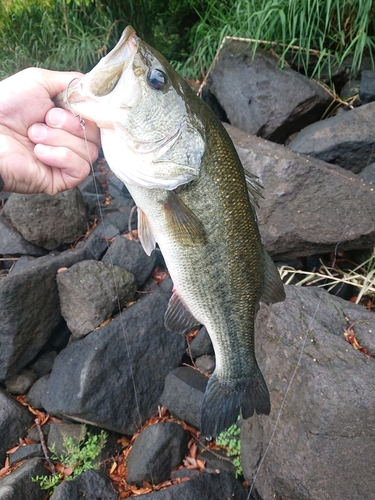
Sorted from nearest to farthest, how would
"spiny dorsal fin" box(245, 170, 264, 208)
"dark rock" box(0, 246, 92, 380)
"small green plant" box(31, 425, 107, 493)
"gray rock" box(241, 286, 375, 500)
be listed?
1. "spiny dorsal fin" box(245, 170, 264, 208)
2. "gray rock" box(241, 286, 375, 500)
3. "small green plant" box(31, 425, 107, 493)
4. "dark rock" box(0, 246, 92, 380)

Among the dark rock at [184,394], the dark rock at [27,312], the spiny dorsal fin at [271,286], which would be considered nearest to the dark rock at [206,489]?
the dark rock at [184,394]

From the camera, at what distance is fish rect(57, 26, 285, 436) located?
157 cm

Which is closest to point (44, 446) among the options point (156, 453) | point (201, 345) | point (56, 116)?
point (156, 453)

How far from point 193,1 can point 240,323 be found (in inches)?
229

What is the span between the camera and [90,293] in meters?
3.73

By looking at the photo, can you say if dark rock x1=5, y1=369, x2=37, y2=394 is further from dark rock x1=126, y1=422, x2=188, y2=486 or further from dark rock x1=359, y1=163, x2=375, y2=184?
dark rock x1=359, y1=163, x2=375, y2=184

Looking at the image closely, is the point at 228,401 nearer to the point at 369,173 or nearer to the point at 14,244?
the point at 369,173

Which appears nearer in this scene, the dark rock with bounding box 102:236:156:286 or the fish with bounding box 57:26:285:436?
the fish with bounding box 57:26:285:436

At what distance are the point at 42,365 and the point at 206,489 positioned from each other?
6.56 ft

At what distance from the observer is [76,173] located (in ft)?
6.98

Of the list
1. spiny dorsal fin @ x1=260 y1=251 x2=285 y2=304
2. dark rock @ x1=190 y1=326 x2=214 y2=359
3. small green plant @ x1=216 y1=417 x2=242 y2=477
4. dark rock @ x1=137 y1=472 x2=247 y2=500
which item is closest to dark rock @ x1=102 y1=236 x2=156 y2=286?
dark rock @ x1=190 y1=326 x2=214 y2=359

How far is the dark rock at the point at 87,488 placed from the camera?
2.83m

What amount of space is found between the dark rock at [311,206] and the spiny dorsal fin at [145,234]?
1933 millimetres

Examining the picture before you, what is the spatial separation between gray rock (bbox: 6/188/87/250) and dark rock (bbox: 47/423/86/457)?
1.95m
